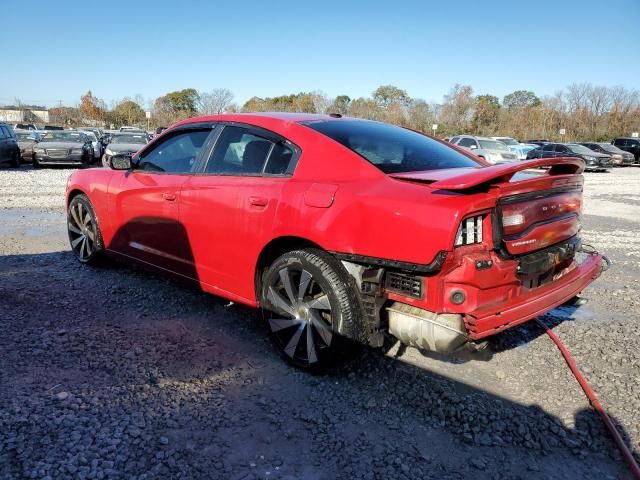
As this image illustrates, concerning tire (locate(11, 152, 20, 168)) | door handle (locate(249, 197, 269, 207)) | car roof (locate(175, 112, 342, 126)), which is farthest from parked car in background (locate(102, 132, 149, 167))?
door handle (locate(249, 197, 269, 207))

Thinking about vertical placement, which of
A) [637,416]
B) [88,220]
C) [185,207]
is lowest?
[637,416]

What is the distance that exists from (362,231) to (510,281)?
0.84 metres

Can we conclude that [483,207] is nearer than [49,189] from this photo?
Yes

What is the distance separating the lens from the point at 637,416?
9.21 feet

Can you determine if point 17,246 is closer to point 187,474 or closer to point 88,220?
point 88,220

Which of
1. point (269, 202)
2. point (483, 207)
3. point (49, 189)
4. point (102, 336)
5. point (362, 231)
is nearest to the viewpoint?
point (483, 207)

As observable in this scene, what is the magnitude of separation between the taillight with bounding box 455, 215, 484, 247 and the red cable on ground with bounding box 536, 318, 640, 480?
47.4 inches

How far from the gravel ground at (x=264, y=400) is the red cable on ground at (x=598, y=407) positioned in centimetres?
5

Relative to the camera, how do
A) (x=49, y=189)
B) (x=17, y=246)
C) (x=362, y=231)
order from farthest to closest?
(x=49, y=189) < (x=17, y=246) < (x=362, y=231)

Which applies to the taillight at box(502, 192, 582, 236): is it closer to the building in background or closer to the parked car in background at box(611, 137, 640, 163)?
the parked car in background at box(611, 137, 640, 163)

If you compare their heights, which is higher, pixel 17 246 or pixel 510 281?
pixel 510 281

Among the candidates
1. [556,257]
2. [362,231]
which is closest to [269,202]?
[362,231]

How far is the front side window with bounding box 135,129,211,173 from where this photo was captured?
409 cm

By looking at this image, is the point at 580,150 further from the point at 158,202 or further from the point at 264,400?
the point at 264,400
